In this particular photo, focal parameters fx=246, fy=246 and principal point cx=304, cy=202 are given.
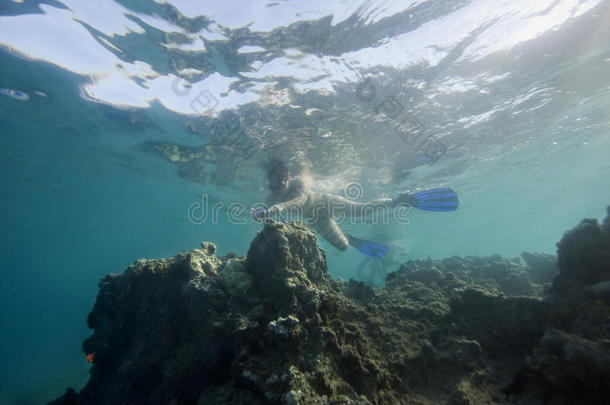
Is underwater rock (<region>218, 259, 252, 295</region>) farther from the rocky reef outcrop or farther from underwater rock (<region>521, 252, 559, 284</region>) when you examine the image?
underwater rock (<region>521, 252, 559, 284</region>)

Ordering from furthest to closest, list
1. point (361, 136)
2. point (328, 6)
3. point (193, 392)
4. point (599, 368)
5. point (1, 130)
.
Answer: point (1, 130), point (361, 136), point (328, 6), point (193, 392), point (599, 368)

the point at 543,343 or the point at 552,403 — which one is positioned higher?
the point at 543,343

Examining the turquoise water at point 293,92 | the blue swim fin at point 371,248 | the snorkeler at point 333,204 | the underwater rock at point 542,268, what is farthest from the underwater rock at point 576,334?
the turquoise water at point 293,92

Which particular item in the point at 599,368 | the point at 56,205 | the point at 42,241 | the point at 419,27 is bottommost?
the point at 599,368

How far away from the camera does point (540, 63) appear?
913 cm

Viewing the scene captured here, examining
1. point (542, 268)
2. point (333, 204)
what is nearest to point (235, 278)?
point (333, 204)

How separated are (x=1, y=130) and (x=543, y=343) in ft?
72.0

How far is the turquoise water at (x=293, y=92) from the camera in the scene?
7.20 metres

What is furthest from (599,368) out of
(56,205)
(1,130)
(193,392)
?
(56,205)

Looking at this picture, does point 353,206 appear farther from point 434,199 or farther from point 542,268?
point 542,268

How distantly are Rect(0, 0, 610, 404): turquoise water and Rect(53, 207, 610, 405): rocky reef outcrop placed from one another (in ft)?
21.5

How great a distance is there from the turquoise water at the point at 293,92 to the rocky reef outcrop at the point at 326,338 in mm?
6546

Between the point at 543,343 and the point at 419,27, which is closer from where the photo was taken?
the point at 543,343

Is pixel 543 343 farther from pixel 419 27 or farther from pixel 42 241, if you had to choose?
pixel 42 241
